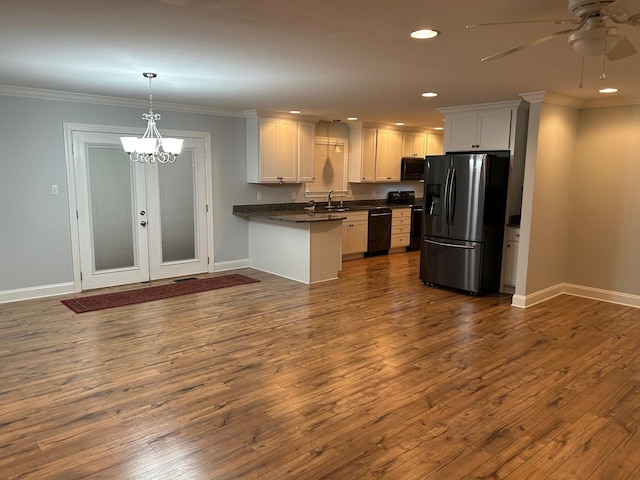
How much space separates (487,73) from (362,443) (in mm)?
3101

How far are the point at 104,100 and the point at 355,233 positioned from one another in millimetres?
4342

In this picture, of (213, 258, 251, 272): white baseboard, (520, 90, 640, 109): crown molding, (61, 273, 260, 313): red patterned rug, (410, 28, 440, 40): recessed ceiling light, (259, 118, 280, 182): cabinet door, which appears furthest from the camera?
(213, 258, 251, 272): white baseboard

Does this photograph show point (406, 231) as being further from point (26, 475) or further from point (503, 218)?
point (26, 475)

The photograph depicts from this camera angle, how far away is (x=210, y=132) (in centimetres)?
656

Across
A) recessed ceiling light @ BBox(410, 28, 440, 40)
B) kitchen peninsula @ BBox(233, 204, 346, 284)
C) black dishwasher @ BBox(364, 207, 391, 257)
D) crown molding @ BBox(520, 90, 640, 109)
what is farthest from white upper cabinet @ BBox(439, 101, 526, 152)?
recessed ceiling light @ BBox(410, 28, 440, 40)

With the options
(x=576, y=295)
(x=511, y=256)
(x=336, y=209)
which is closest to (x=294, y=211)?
(x=336, y=209)

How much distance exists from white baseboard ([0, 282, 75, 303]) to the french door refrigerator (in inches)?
181

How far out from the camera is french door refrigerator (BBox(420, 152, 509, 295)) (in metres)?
5.41

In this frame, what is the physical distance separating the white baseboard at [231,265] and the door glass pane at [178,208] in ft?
1.47

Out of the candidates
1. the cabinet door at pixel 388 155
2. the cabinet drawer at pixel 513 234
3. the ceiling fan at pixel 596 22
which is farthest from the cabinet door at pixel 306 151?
the ceiling fan at pixel 596 22

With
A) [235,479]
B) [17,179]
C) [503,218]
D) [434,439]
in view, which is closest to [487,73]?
[503,218]

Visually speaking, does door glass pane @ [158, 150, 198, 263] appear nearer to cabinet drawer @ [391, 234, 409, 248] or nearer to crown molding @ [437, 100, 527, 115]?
crown molding @ [437, 100, 527, 115]

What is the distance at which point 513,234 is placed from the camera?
222 inches

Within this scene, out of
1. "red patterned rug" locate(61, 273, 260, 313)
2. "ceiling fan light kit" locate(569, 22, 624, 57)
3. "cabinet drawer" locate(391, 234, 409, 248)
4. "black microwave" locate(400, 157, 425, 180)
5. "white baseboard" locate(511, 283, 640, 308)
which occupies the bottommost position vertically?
"red patterned rug" locate(61, 273, 260, 313)
